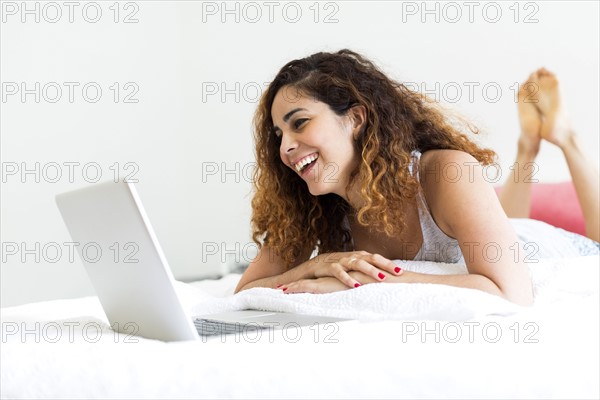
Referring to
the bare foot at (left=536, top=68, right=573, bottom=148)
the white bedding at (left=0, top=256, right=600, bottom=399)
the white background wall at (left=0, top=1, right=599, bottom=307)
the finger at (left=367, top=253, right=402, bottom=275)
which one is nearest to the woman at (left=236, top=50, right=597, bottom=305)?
the finger at (left=367, top=253, right=402, bottom=275)

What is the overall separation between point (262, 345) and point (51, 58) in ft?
8.57

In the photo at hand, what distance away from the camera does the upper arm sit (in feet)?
4.89

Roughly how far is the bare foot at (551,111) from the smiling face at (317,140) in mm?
→ 1424

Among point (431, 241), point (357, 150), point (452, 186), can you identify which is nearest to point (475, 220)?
point (452, 186)

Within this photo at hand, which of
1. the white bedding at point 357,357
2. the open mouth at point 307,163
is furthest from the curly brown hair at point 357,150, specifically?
the white bedding at point 357,357

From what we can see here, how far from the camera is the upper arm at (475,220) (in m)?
1.49

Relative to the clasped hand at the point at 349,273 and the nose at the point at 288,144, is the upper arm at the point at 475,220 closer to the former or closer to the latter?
the clasped hand at the point at 349,273

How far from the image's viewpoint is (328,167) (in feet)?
5.91

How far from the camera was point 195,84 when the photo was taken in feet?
13.5

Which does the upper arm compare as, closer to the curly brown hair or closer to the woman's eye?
the curly brown hair

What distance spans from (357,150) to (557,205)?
146 centimetres

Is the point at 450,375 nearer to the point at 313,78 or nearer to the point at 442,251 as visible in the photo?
the point at 442,251

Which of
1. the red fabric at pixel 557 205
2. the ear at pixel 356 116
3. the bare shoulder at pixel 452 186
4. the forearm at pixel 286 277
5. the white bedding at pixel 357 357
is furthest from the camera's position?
the red fabric at pixel 557 205

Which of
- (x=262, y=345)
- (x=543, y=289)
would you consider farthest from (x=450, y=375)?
(x=543, y=289)
